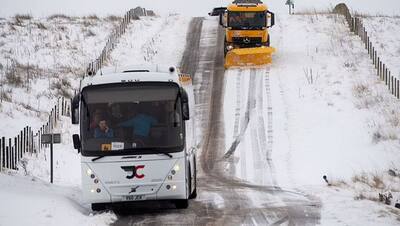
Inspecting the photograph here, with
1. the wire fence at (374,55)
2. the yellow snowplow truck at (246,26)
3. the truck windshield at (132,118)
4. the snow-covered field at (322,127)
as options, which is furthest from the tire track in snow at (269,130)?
the truck windshield at (132,118)

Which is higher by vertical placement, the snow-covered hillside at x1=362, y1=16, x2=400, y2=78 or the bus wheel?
the snow-covered hillside at x1=362, y1=16, x2=400, y2=78

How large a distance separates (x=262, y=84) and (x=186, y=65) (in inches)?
234

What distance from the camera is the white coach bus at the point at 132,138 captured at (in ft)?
51.9

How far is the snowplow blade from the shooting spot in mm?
40094

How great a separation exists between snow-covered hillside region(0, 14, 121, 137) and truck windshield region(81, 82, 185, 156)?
1112 centimetres

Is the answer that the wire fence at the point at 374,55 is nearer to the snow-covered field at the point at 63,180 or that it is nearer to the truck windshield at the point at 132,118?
the snow-covered field at the point at 63,180

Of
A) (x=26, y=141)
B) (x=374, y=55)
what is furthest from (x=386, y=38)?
(x=26, y=141)

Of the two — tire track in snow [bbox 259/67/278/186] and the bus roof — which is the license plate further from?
tire track in snow [bbox 259/67/278/186]

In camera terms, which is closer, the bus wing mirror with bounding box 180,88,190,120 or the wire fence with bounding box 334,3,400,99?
the bus wing mirror with bounding box 180,88,190,120

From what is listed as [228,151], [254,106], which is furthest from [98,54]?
[228,151]

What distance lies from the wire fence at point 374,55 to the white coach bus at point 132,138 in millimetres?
19586

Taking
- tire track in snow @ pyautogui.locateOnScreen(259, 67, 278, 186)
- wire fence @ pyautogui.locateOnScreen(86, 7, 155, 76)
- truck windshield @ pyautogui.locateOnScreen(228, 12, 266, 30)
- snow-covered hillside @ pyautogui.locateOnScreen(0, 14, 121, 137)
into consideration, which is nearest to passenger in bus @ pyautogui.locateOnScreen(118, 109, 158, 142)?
tire track in snow @ pyautogui.locateOnScreen(259, 67, 278, 186)

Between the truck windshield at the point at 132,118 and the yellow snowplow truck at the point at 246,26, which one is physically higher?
the yellow snowplow truck at the point at 246,26

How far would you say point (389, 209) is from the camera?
50.1ft
